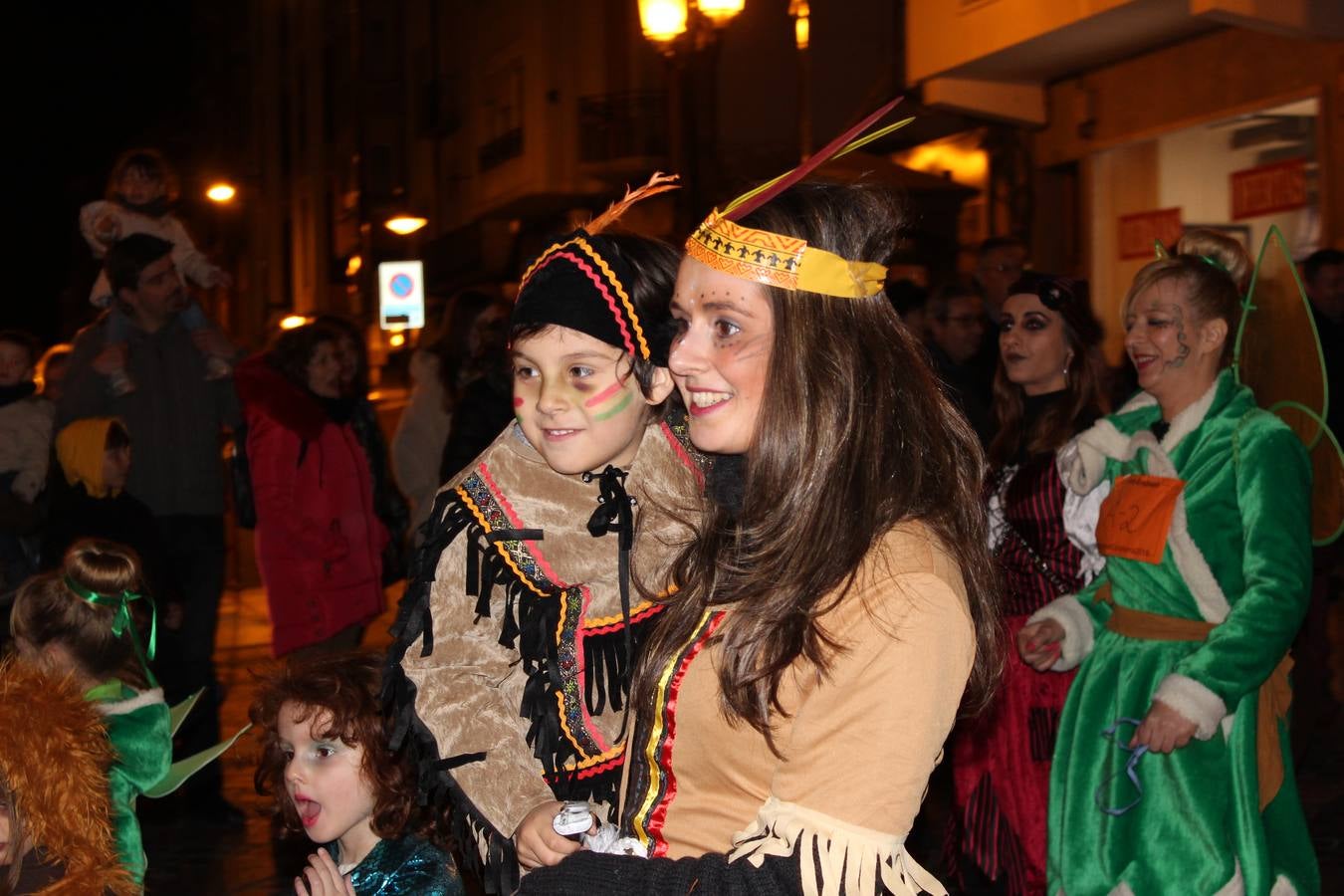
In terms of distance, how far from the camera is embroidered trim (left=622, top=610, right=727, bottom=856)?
2148mm

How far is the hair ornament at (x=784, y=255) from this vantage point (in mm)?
2172

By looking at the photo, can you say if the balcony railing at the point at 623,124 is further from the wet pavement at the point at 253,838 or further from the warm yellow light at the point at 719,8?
the wet pavement at the point at 253,838

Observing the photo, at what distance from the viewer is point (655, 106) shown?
24.6 meters

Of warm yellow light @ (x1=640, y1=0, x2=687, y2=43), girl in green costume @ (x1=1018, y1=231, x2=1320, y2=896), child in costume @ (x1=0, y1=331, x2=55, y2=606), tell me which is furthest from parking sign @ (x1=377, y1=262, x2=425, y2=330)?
girl in green costume @ (x1=1018, y1=231, x2=1320, y2=896)

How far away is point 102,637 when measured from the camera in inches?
189

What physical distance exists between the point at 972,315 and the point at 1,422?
15.4 ft

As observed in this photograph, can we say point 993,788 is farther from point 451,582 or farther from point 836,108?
point 836,108

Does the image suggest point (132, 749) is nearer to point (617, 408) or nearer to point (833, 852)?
point (617, 408)

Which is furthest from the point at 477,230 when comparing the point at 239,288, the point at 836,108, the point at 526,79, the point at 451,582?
the point at 451,582

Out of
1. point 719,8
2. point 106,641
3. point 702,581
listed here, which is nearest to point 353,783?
point 106,641

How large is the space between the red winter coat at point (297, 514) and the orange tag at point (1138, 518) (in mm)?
3688

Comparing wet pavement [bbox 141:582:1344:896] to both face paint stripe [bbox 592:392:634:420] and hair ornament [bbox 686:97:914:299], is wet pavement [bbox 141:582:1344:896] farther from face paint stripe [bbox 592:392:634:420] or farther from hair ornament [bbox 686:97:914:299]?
hair ornament [bbox 686:97:914:299]

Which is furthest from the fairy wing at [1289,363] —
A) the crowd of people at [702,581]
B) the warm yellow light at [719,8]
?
the warm yellow light at [719,8]

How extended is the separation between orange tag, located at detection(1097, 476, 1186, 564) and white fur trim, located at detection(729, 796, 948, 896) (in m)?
2.64
